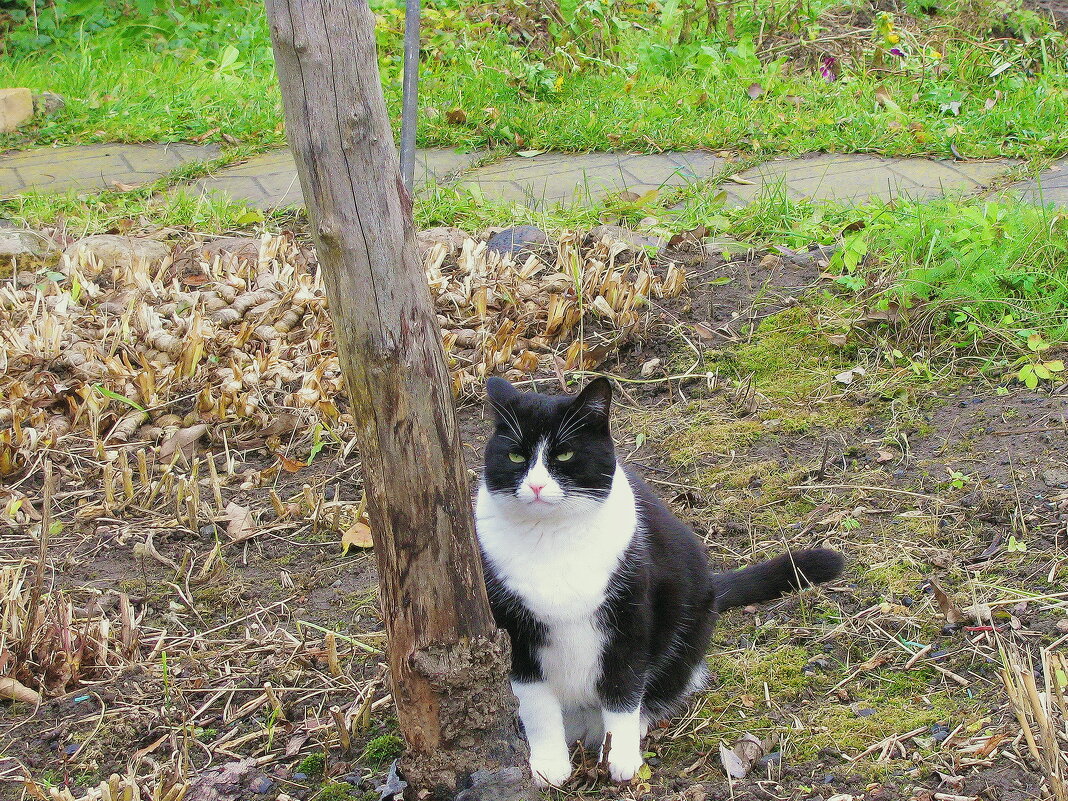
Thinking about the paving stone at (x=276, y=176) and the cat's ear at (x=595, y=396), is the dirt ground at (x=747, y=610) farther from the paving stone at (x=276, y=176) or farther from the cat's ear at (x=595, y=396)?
the paving stone at (x=276, y=176)

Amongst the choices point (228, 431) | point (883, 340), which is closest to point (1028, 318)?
point (883, 340)

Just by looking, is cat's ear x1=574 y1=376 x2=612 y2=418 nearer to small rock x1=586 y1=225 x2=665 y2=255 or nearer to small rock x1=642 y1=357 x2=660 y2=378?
small rock x1=642 y1=357 x2=660 y2=378

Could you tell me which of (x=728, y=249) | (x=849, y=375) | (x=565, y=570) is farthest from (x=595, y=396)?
(x=728, y=249)

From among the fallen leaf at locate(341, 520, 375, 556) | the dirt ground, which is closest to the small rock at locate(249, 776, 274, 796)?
the dirt ground

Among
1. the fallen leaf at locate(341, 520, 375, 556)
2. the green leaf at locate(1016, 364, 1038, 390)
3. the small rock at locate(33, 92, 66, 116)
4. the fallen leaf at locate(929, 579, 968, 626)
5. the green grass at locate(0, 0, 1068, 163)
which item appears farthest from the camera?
the small rock at locate(33, 92, 66, 116)

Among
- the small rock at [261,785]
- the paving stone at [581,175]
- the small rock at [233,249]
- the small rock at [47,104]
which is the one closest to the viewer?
the small rock at [261,785]

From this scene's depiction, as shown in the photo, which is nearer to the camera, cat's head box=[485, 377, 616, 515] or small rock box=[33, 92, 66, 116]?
cat's head box=[485, 377, 616, 515]

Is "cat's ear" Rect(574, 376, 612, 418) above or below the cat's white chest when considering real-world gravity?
above

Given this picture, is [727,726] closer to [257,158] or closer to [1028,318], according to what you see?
[1028,318]

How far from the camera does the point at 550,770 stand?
7.27 ft

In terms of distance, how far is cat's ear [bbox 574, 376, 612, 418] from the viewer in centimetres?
222

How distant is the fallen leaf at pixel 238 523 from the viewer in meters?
3.02

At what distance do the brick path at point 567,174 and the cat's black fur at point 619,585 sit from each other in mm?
2614

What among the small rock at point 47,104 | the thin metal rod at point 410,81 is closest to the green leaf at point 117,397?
the thin metal rod at point 410,81
